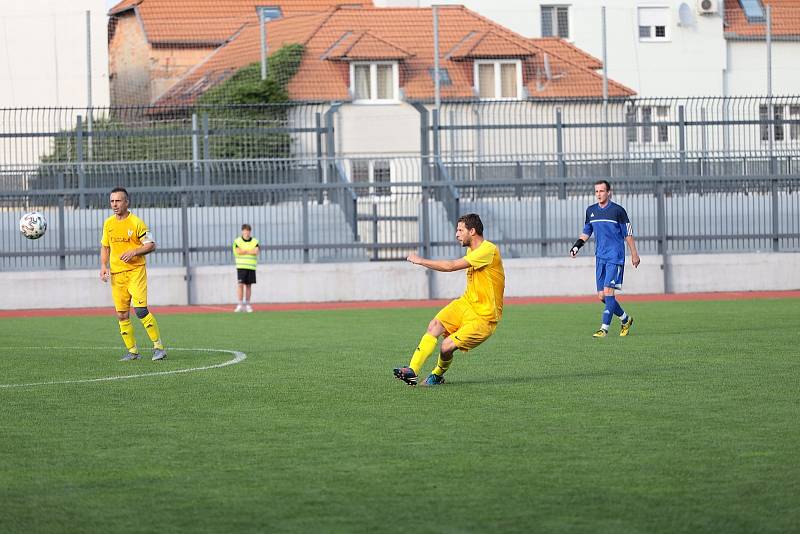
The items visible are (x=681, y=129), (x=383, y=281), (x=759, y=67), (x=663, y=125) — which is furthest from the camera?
(x=759, y=67)

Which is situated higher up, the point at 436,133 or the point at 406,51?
the point at 406,51

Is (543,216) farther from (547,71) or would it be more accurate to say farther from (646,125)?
(547,71)

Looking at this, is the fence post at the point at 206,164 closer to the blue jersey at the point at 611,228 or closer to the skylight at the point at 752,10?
the blue jersey at the point at 611,228

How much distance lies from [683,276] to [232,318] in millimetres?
10527

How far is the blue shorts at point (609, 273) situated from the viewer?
54.6 ft

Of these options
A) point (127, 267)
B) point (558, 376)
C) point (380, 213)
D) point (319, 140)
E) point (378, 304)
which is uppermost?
point (319, 140)

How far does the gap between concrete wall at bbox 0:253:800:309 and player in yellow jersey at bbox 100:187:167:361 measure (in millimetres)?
13039

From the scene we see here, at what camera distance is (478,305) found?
1102 centimetres

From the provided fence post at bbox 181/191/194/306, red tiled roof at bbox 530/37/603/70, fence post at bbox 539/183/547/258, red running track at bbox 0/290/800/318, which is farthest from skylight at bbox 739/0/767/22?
fence post at bbox 181/191/194/306

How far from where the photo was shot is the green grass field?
6.22 metres

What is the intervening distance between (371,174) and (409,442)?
22.0 m

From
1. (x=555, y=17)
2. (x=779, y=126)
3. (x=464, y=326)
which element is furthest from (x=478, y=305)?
(x=555, y=17)

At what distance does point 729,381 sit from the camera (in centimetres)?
1120

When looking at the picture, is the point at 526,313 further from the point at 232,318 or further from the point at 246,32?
the point at 246,32
